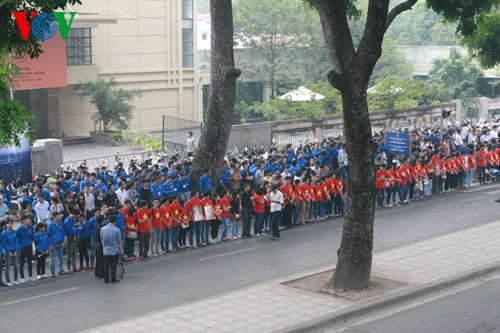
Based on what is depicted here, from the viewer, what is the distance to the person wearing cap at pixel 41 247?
17531 mm

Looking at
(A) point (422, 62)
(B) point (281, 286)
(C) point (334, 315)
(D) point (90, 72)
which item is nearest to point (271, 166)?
(B) point (281, 286)

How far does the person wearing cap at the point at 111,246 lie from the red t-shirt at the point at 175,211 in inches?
114

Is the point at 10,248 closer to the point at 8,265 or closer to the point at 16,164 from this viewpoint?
the point at 8,265

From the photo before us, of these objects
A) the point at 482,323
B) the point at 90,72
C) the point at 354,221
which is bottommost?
the point at 482,323

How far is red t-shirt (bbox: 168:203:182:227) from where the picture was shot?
65.6 feet

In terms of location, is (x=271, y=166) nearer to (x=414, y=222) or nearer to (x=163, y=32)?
(x=414, y=222)

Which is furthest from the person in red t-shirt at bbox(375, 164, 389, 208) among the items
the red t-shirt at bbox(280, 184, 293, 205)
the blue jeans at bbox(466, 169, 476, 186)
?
the blue jeans at bbox(466, 169, 476, 186)

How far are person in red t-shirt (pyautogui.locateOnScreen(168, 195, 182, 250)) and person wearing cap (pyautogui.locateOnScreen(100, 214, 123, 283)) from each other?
292 centimetres

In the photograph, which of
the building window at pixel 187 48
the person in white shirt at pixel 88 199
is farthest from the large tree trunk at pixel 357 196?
the building window at pixel 187 48

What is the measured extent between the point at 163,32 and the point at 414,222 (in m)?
26.3

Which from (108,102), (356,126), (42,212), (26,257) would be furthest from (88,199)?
(108,102)

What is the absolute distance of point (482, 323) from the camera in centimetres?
1401

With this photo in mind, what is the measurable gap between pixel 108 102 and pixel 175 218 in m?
21.1

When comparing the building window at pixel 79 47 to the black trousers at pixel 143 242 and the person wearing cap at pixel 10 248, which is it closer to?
the black trousers at pixel 143 242
